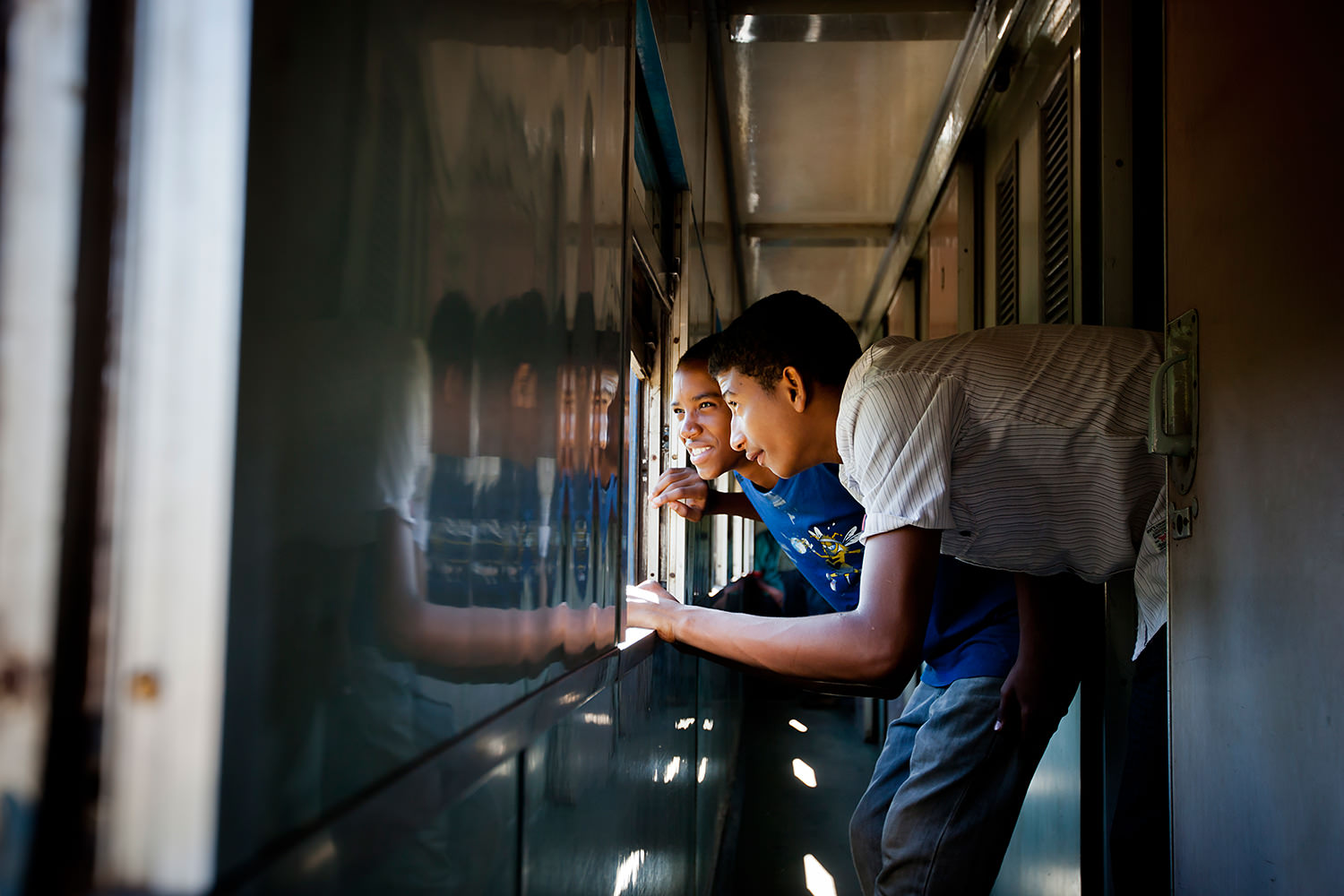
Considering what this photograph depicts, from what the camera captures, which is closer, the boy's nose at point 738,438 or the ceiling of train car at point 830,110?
the boy's nose at point 738,438

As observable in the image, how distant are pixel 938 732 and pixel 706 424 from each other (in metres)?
1.08

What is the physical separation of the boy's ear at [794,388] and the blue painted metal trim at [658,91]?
0.69m

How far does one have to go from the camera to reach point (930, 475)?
4.33ft

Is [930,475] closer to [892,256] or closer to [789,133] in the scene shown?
[789,133]

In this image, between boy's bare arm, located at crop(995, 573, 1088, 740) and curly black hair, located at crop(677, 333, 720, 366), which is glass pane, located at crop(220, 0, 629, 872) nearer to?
boy's bare arm, located at crop(995, 573, 1088, 740)

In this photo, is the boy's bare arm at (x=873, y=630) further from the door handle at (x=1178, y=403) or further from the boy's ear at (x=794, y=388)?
the boy's ear at (x=794, y=388)

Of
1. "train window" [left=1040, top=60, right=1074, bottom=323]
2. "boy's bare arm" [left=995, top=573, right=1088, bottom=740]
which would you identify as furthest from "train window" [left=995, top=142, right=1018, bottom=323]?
"boy's bare arm" [left=995, top=573, right=1088, bottom=740]

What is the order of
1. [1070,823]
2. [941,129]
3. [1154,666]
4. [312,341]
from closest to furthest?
[312,341], [1154,666], [1070,823], [941,129]

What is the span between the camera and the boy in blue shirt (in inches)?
65.4

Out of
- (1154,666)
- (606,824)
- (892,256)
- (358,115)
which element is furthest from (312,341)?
(892,256)

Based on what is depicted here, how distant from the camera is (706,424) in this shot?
249 centimetres

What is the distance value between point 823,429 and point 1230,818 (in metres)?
1.07

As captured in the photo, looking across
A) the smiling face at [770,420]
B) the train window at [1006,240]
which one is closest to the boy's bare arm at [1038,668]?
the smiling face at [770,420]

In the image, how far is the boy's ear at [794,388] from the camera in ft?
6.25
